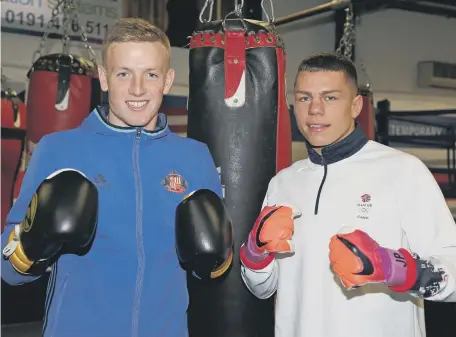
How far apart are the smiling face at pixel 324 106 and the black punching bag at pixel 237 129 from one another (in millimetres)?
192

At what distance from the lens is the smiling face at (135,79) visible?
1505mm

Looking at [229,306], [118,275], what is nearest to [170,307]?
[118,275]

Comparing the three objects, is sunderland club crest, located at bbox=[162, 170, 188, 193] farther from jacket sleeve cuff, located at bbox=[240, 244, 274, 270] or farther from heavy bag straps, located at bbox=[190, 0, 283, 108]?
heavy bag straps, located at bbox=[190, 0, 283, 108]

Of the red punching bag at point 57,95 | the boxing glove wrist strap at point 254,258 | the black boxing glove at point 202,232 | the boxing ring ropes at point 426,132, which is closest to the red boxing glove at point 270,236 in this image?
the boxing glove wrist strap at point 254,258

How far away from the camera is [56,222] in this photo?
4.42 feet

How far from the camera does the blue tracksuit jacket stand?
1.43 m

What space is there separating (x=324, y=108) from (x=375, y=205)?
1.07ft

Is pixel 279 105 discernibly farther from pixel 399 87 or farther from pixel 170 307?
pixel 399 87

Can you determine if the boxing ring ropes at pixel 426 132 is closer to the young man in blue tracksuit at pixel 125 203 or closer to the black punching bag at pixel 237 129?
the black punching bag at pixel 237 129

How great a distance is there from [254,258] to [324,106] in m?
0.50

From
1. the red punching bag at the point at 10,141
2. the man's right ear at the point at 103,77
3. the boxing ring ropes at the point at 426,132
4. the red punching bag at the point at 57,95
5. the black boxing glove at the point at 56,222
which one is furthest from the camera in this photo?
the boxing ring ropes at the point at 426,132

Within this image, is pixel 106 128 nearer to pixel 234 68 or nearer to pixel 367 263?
pixel 234 68

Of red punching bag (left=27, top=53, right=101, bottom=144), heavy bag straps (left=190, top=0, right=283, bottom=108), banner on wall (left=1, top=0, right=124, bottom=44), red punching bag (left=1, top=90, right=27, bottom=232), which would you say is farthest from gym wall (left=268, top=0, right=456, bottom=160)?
heavy bag straps (left=190, top=0, right=283, bottom=108)

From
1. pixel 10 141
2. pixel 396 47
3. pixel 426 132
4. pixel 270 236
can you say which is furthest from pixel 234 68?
pixel 396 47
